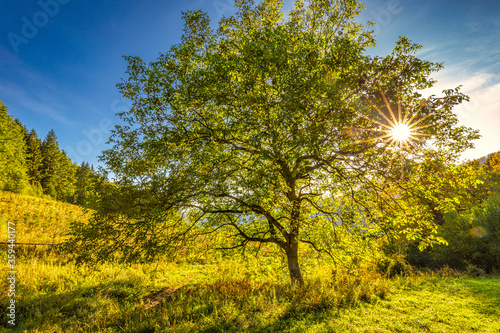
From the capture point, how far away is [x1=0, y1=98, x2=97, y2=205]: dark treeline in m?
29.4

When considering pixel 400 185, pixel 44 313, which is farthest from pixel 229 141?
pixel 44 313

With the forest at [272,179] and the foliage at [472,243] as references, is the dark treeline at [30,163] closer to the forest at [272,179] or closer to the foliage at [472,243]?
the forest at [272,179]

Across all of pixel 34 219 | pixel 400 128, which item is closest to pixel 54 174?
pixel 34 219

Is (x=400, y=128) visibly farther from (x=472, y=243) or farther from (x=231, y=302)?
(x=472, y=243)

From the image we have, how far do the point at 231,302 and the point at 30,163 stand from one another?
63428 millimetres

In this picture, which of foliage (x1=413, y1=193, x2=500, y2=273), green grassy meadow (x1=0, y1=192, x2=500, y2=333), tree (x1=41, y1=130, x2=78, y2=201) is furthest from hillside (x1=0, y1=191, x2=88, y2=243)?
tree (x1=41, y1=130, x2=78, y2=201)

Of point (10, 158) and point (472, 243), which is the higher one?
point (10, 158)

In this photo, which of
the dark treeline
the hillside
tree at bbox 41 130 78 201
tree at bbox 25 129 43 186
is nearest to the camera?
the hillside

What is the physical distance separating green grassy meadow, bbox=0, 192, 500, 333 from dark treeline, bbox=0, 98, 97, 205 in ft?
73.1

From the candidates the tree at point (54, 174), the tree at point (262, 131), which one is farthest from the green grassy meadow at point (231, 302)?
the tree at point (54, 174)

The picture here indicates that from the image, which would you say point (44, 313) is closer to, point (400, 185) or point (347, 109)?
point (347, 109)

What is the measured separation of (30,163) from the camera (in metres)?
47.1

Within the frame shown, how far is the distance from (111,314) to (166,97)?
8906 millimetres

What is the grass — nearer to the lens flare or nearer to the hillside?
the hillside
